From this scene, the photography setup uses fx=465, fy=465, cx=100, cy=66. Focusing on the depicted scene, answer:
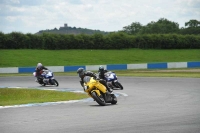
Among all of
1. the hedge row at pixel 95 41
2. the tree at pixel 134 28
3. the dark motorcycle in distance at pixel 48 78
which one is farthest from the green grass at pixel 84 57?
the tree at pixel 134 28

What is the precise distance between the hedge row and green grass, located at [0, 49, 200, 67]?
8.14 feet

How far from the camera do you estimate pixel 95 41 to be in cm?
5900

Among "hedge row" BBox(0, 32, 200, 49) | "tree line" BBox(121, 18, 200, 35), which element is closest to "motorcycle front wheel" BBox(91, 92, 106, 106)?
"hedge row" BBox(0, 32, 200, 49)

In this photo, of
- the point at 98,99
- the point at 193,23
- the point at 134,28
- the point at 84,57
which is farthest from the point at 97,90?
the point at 134,28

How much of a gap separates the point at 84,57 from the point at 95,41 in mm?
8879

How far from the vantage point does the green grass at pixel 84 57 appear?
4572 centimetres

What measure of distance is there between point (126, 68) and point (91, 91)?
90.6 ft

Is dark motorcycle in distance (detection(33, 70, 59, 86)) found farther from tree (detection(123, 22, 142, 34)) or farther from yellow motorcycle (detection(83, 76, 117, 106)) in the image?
tree (detection(123, 22, 142, 34))

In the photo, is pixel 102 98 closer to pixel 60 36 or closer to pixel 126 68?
pixel 126 68

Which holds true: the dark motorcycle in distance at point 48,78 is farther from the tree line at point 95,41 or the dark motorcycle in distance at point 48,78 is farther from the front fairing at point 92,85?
the tree line at point 95,41

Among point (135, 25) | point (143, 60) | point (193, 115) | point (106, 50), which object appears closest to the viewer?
point (193, 115)

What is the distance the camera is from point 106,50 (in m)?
57.3

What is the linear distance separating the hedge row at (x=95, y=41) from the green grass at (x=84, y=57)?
2481 mm

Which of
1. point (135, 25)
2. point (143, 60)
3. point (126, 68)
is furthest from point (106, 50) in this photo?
point (135, 25)
